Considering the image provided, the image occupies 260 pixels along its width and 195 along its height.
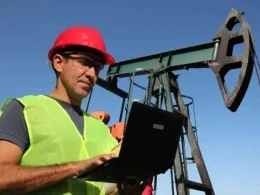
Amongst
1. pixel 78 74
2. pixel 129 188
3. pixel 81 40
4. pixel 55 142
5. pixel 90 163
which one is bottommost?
pixel 129 188

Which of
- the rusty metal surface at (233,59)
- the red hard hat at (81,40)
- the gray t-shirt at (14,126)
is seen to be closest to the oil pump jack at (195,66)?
the rusty metal surface at (233,59)

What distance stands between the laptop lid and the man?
0.38 feet

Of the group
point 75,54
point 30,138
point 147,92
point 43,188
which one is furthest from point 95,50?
point 147,92

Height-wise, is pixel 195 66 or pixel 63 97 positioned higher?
pixel 195 66

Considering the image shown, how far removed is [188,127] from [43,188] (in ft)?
25.6

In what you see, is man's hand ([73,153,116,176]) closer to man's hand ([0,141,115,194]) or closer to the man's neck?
man's hand ([0,141,115,194])

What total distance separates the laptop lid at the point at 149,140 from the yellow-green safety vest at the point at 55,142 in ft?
1.11

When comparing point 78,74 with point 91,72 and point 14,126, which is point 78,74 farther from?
point 14,126

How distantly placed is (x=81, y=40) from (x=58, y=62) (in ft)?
0.63

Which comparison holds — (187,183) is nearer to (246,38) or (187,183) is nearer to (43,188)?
(246,38)

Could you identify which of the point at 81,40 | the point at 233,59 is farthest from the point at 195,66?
the point at 81,40

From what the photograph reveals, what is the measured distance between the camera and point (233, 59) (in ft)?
28.0

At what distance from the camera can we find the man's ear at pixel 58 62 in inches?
91.2

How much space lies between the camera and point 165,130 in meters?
1.82
